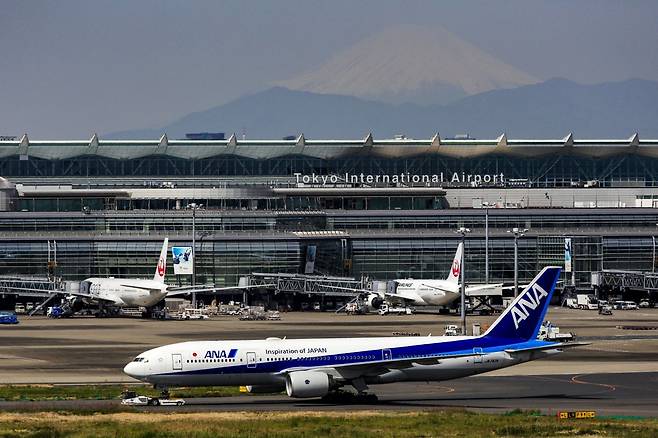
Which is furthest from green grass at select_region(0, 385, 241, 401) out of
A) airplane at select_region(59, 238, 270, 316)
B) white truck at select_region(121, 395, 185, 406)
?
airplane at select_region(59, 238, 270, 316)

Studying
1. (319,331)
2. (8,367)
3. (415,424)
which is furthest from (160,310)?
(415,424)

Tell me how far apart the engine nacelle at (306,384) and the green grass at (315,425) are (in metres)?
5.00

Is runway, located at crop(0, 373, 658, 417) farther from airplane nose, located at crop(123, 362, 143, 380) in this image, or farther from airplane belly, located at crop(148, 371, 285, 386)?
airplane nose, located at crop(123, 362, 143, 380)

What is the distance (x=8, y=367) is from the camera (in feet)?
A: 366

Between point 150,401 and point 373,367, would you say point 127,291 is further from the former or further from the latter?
point 373,367

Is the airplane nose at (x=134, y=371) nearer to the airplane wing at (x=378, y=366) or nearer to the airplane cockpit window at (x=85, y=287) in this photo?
the airplane wing at (x=378, y=366)

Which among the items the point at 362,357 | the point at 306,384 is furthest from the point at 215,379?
the point at 362,357

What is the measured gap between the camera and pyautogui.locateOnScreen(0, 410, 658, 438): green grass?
69.0 metres

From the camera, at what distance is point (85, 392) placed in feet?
299

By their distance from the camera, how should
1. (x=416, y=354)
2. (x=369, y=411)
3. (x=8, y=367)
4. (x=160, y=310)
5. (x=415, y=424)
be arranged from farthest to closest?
(x=160, y=310), (x=8, y=367), (x=416, y=354), (x=369, y=411), (x=415, y=424)

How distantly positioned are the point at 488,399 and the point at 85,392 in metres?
24.6

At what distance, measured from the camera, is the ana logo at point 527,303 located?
3482 inches

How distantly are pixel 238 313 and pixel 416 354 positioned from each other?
110 metres

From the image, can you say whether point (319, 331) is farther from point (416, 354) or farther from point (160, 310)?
point (416, 354)
